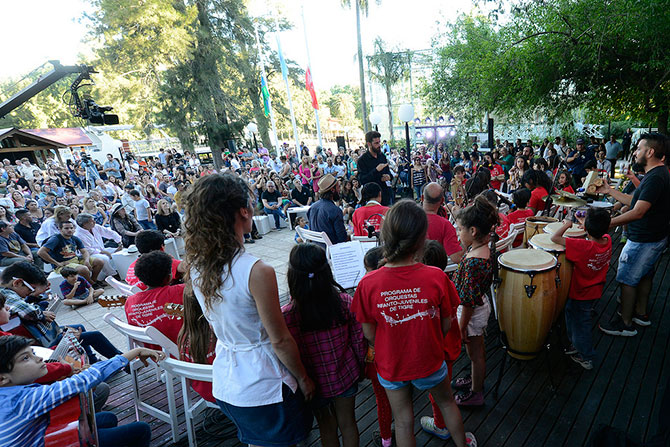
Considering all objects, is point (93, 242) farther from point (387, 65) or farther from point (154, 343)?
point (387, 65)

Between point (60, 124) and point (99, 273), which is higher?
point (60, 124)

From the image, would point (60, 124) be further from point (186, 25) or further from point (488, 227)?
point (488, 227)

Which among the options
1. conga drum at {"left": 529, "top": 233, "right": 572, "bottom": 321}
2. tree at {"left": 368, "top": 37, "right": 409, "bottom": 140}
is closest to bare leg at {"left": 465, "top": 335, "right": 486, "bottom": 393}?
conga drum at {"left": 529, "top": 233, "right": 572, "bottom": 321}

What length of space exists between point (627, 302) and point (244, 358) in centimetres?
358

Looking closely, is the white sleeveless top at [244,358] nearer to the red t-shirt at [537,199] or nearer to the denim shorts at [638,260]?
the denim shorts at [638,260]

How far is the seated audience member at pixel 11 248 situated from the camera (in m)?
5.38

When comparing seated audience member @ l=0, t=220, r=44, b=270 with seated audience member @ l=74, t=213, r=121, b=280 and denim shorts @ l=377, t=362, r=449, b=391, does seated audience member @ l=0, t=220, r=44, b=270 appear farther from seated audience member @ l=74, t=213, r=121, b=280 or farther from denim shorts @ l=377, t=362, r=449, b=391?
denim shorts @ l=377, t=362, r=449, b=391

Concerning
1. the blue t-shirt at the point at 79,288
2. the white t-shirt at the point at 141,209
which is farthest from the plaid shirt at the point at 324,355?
the white t-shirt at the point at 141,209

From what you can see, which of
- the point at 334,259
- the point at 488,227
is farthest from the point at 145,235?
the point at 488,227

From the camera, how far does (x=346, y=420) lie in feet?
6.09

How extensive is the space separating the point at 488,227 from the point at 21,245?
297 inches

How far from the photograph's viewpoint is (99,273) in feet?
19.5

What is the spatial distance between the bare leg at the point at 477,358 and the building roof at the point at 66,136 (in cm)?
3237

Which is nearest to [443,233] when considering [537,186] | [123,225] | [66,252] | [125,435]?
[537,186]
